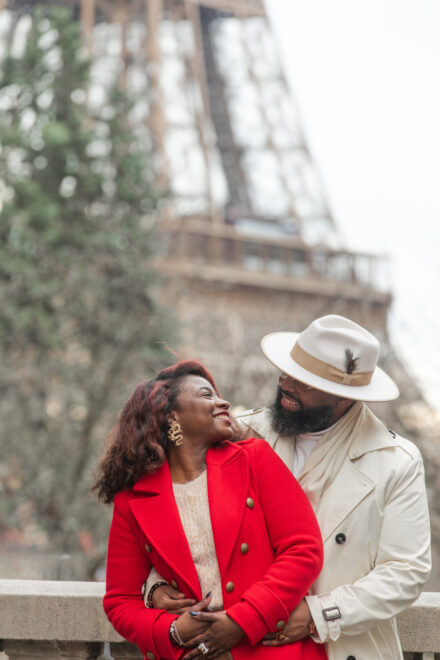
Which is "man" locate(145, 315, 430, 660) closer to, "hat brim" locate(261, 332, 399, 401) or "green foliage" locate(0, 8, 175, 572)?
"hat brim" locate(261, 332, 399, 401)

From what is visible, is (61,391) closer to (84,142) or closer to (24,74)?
(84,142)

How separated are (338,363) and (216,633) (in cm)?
94

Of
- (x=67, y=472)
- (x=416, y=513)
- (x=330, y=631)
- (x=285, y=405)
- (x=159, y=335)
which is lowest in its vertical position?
(x=67, y=472)

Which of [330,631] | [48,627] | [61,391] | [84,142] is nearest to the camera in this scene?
[330,631]

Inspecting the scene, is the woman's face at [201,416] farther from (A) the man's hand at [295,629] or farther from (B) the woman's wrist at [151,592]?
(A) the man's hand at [295,629]

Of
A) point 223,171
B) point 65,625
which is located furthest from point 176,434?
point 223,171

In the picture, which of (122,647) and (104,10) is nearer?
(122,647)

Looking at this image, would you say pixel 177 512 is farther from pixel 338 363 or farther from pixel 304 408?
pixel 338 363

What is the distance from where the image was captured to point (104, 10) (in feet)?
93.2

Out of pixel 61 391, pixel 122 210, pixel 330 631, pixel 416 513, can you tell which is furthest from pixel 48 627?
pixel 122 210

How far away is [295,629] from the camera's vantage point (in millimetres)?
2580

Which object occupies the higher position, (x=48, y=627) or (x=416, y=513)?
(x=416, y=513)

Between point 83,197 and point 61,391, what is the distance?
182 inches

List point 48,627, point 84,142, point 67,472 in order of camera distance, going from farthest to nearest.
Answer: point 84,142 → point 67,472 → point 48,627
